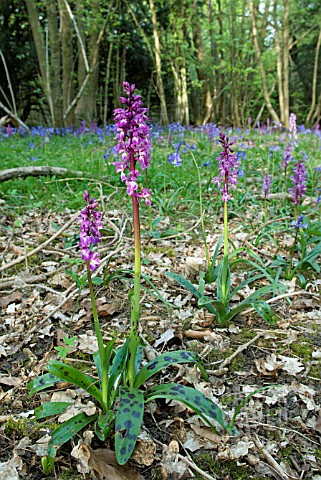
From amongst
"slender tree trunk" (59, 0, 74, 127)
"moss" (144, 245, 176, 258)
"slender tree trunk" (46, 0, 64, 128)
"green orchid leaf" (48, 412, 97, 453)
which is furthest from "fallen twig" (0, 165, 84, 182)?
"slender tree trunk" (46, 0, 64, 128)

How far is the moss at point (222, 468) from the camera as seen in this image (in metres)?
1.43

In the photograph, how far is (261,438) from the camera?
1574 mm

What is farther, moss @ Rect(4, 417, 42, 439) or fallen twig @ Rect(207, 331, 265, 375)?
fallen twig @ Rect(207, 331, 265, 375)

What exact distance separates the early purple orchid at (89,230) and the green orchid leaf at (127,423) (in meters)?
0.51

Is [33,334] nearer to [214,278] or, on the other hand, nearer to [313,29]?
[214,278]

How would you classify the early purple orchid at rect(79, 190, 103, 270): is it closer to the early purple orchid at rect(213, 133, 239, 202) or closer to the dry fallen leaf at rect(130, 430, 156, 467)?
the dry fallen leaf at rect(130, 430, 156, 467)

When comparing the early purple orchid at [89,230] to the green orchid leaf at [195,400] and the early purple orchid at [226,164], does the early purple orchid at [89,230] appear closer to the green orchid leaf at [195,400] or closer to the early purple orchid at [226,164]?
the green orchid leaf at [195,400]

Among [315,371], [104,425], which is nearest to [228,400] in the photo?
[315,371]

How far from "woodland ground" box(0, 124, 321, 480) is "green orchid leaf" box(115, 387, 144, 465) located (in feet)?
0.48

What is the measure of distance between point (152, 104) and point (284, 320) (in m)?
18.0

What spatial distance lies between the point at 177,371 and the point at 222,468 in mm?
525

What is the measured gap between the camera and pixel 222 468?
→ 4.79ft

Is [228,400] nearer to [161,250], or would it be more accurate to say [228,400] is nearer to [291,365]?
→ [291,365]

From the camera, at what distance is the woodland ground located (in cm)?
148
